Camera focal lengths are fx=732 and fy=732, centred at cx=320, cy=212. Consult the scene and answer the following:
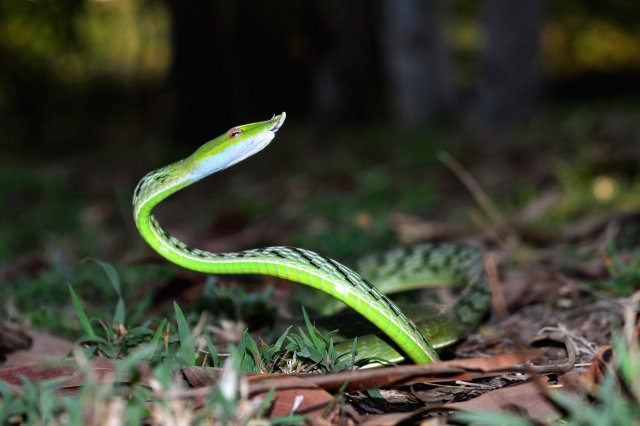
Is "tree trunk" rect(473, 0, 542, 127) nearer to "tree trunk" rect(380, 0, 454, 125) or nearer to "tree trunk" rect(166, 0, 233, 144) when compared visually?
"tree trunk" rect(380, 0, 454, 125)

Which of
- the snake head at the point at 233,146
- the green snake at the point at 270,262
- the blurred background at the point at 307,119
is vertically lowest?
the green snake at the point at 270,262

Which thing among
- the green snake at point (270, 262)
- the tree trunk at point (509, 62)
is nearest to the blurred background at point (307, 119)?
the tree trunk at point (509, 62)

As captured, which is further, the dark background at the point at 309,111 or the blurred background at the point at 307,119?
the dark background at the point at 309,111

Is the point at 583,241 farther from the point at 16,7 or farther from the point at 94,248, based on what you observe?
the point at 16,7

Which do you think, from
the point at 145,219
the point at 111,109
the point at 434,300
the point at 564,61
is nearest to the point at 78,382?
the point at 145,219

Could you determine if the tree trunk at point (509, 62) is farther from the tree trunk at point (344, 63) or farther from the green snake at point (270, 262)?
the green snake at point (270, 262)

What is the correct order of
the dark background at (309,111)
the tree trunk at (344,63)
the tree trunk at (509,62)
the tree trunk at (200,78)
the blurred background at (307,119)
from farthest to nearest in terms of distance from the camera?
the tree trunk at (344,63)
the tree trunk at (200,78)
the tree trunk at (509,62)
the dark background at (309,111)
the blurred background at (307,119)
